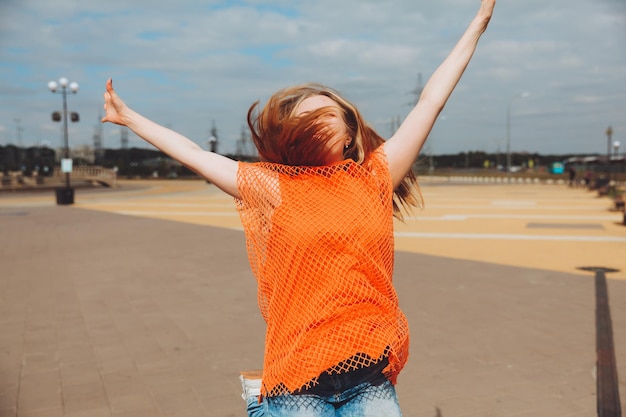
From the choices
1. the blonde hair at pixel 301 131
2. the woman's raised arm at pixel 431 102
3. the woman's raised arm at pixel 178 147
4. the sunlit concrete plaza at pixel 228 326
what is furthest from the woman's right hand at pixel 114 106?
the sunlit concrete plaza at pixel 228 326

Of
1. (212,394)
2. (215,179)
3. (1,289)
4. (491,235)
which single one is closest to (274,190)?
(215,179)

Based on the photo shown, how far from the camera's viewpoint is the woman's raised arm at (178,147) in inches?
66.8

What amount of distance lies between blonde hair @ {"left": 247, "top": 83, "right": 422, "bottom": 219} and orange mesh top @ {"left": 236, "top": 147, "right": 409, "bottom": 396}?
50 millimetres

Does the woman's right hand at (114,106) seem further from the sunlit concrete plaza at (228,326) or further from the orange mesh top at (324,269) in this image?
the sunlit concrete plaza at (228,326)

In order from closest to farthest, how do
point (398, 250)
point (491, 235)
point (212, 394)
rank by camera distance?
Answer: point (212, 394)
point (398, 250)
point (491, 235)

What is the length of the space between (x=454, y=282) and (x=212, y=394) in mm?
4218

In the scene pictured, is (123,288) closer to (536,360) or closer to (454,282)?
(454,282)

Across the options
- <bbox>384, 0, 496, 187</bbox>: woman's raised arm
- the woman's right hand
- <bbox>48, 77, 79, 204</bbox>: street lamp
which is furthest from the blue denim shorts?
<bbox>48, 77, 79, 204</bbox>: street lamp

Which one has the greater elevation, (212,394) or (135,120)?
(135,120)

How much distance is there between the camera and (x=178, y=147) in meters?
1.73

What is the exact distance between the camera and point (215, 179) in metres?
1.71

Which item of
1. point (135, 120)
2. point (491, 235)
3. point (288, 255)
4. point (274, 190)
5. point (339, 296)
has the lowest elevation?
point (491, 235)

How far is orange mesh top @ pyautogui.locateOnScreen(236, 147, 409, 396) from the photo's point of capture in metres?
1.52

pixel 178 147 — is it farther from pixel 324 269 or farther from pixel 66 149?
pixel 66 149
